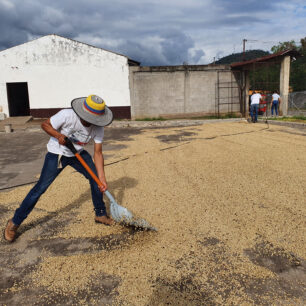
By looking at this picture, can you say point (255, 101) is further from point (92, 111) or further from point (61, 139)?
point (61, 139)

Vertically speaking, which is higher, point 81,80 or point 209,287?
point 81,80

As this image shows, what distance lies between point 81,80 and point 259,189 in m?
14.5

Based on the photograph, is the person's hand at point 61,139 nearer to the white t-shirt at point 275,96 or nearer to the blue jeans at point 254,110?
the blue jeans at point 254,110

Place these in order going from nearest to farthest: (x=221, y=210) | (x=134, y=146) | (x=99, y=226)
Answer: (x=99, y=226), (x=221, y=210), (x=134, y=146)

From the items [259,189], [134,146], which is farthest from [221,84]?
[259,189]

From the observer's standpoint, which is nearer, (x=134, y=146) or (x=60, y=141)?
(x=60, y=141)

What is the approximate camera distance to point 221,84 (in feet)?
57.2

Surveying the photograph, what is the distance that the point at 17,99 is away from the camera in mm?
19125

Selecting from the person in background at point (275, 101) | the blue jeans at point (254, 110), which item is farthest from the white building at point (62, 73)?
the person in background at point (275, 101)

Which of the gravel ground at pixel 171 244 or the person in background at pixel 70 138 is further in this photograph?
the person in background at pixel 70 138

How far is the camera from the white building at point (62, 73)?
1659cm

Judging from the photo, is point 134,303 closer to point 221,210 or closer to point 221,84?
point 221,210

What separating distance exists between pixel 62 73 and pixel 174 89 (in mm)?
6678

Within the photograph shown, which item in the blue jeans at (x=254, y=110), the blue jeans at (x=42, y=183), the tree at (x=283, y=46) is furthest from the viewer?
the tree at (x=283, y=46)
